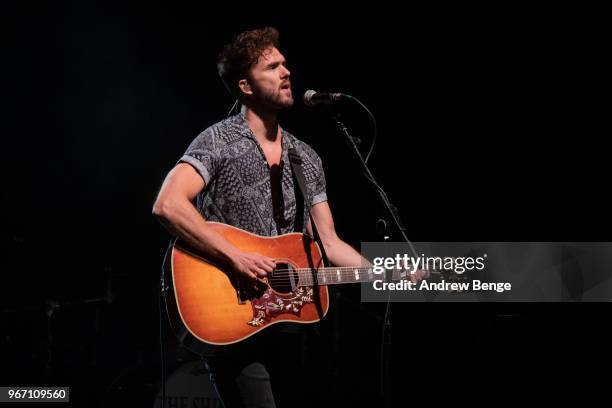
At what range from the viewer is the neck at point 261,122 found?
2.86m

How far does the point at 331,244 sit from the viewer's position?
118 inches

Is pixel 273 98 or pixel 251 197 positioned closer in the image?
pixel 251 197

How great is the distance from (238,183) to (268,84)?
21.2 inches

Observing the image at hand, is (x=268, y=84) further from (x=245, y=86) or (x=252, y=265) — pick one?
(x=252, y=265)

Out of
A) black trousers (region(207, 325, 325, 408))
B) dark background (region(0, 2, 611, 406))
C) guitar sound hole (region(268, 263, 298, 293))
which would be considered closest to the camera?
black trousers (region(207, 325, 325, 408))

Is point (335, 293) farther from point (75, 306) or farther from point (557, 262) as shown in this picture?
point (75, 306)

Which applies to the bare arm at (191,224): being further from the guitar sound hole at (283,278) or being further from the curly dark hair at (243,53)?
the curly dark hair at (243,53)

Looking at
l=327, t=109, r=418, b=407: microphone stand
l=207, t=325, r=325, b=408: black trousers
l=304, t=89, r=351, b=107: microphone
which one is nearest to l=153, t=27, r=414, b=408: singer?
l=207, t=325, r=325, b=408: black trousers

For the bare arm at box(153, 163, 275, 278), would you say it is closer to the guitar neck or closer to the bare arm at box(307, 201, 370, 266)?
the guitar neck

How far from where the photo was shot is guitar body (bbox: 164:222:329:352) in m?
2.37

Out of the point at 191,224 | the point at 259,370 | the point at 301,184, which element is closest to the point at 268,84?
the point at 301,184

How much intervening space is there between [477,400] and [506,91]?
2.60m

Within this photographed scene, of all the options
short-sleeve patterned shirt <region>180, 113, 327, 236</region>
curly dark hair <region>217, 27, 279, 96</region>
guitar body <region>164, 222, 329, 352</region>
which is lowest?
guitar body <region>164, 222, 329, 352</region>

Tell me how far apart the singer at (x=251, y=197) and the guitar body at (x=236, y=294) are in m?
0.05
